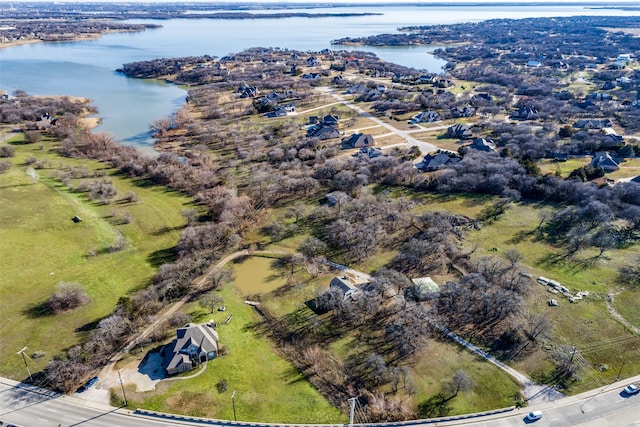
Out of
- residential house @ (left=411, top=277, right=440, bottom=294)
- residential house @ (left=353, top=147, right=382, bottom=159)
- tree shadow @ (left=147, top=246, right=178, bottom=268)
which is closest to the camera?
residential house @ (left=411, top=277, right=440, bottom=294)

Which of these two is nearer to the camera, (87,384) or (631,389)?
(631,389)

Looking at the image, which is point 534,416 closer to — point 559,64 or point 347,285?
point 347,285

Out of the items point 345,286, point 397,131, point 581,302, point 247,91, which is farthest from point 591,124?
point 247,91

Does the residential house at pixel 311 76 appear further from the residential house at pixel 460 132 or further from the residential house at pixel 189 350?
the residential house at pixel 189 350

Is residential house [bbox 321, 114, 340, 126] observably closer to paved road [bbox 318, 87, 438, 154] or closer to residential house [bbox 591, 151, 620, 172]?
paved road [bbox 318, 87, 438, 154]

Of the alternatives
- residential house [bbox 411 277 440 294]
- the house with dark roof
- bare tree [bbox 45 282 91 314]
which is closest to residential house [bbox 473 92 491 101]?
Answer: residential house [bbox 411 277 440 294]

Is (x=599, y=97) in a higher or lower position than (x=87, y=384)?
higher

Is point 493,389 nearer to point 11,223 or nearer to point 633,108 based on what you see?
point 11,223
